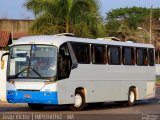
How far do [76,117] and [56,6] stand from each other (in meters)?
16.6

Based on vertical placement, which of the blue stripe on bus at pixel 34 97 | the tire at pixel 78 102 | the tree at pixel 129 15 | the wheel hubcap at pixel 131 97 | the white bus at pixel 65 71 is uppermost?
the tree at pixel 129 15

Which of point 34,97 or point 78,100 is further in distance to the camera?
point 78,100

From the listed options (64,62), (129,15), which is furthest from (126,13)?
(64,62)

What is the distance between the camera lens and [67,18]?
34.8 metres

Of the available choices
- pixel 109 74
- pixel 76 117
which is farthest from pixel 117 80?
pixel 76 117

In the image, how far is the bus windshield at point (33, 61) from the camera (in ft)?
70.2

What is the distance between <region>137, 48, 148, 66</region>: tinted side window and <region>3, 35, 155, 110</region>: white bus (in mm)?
1433

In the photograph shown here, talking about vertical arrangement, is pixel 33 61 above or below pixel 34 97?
above

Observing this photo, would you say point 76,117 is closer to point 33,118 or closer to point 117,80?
point 33,118

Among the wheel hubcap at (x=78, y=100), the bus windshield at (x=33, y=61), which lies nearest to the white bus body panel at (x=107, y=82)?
the wheel hubcap at (x=78, y=100)

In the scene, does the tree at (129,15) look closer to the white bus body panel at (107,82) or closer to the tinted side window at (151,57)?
the tinted side window at (151,57)

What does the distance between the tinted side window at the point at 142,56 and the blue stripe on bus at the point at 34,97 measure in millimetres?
7225

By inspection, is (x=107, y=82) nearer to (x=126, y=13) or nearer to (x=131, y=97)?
(x=131, y=97)

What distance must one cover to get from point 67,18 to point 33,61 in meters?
13.4
